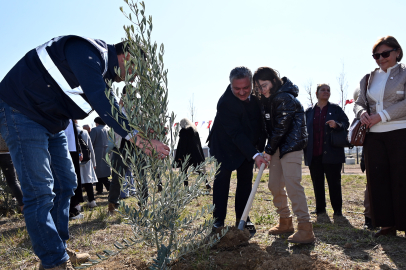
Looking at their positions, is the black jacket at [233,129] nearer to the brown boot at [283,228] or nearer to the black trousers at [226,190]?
the black trousers at [226,190]

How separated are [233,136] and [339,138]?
6.49 feet

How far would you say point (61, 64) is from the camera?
227cm

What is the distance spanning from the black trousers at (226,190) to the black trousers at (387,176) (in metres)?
1.40

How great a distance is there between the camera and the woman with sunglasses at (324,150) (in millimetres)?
4715

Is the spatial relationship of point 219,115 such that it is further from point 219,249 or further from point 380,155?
point 380,155

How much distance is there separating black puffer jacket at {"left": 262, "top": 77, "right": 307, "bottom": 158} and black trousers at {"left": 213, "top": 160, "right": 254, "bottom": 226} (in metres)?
0.53

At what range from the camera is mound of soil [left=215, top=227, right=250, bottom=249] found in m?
2.84

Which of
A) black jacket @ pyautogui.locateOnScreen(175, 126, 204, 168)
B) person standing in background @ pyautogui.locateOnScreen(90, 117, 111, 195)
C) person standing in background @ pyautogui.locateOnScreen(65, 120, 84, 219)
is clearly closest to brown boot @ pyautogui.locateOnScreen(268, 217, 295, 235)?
person standing in background @ pyautogui.locateOnScreen(65, 120, 84, 219)

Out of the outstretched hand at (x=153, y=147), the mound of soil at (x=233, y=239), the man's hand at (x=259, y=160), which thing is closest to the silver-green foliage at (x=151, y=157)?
the outstretched hand at (x=153, y=147)

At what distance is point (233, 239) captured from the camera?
9.42 ft

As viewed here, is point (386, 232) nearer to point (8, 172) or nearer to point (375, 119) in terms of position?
point (375, 119)

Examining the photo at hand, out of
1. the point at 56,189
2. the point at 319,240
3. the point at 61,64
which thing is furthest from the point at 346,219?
the point at 61,64

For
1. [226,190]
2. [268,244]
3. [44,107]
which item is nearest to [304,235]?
[268,244]

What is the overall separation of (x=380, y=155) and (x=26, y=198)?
3.54m
